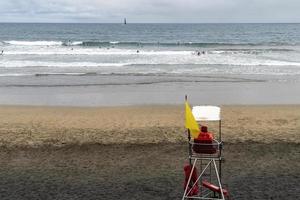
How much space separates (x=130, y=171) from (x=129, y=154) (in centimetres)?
110

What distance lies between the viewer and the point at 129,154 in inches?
425

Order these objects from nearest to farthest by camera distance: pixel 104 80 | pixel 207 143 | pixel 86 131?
pixel 207 143 < pixel 86 131 < pixel 104 80

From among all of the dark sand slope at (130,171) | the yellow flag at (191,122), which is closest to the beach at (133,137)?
the dark sand slope at (130,171)

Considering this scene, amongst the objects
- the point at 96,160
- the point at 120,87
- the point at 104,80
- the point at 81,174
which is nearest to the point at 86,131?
the point at 96,160

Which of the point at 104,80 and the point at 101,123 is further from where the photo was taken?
the point at 104,80

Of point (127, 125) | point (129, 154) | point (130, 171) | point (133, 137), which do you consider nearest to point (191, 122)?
point (130, 171)

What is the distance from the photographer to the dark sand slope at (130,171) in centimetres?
855

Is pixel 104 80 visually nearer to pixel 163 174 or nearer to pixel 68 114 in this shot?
pixel 68 114

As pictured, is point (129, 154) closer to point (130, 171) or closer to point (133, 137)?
point (130, 171)

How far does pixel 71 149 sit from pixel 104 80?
12540mm

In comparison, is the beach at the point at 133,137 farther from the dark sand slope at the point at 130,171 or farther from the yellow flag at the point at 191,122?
the yellow flag at the point at 191,122

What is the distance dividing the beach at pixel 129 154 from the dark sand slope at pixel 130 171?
2cm

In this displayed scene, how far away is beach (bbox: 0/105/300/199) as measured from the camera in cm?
873

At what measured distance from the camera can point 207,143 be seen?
6855 millimetres
